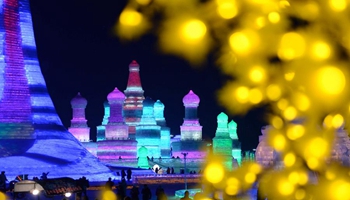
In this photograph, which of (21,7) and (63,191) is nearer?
(63,191)

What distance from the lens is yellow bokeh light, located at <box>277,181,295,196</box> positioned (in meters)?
3.06

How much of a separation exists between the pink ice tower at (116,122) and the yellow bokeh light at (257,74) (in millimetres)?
54336

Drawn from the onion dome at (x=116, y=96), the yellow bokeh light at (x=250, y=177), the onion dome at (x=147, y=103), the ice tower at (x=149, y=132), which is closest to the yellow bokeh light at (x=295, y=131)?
the yellow bokeh light at (x=250, y=177)

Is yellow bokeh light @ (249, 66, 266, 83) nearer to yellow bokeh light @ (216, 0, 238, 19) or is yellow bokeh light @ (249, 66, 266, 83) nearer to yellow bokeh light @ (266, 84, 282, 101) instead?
yellow bokeh light @ (266, 84, 282, 101)

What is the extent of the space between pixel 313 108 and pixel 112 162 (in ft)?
179

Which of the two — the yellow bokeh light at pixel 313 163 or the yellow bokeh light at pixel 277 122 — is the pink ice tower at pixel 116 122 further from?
the yellow bokeh light at pixel 313 163

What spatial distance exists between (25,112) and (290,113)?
38624 millimetres

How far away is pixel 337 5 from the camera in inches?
106

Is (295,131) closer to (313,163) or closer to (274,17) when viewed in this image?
(313,163)

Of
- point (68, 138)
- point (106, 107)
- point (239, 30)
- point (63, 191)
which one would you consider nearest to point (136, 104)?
point (106, 107)

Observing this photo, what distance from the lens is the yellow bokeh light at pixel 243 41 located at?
2934 mm

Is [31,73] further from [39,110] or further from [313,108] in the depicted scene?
[313,108]

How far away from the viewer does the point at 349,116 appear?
112 inches

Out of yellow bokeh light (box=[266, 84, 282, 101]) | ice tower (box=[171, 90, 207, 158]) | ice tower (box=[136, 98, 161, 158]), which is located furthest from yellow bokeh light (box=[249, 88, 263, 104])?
ice tower (box=[171, 90, 207, 158])
